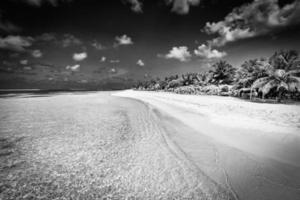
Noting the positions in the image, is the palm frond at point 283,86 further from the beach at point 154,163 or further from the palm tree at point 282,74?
the beach at point 154,163

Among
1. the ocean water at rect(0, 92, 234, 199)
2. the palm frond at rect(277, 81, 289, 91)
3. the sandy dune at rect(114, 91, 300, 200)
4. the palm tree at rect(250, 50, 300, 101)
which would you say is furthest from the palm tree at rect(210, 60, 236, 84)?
Result: the ocean water at rect(0, 92, 234, 199)

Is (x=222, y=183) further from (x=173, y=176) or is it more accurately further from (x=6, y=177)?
(x=6, y=177)

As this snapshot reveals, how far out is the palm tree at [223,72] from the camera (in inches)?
1356

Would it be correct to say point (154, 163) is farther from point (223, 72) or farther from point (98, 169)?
point (223, 72)

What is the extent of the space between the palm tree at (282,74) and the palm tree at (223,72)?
18.9 m

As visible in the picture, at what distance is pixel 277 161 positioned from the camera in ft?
12.4

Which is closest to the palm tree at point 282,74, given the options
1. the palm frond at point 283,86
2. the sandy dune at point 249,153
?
the palm frond at point 283,86

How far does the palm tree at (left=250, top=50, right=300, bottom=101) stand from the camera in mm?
12871

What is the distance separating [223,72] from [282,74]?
2247cm

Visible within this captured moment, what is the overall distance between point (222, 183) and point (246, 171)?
0.92m

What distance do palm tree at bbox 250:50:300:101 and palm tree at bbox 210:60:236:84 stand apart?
18867mm

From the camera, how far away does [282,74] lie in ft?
44.8

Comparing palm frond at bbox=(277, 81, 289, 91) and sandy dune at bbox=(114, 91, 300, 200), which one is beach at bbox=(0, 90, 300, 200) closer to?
sandy dune at bbox=(114, 91, 300, 200)

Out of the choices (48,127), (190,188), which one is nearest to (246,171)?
(190,188)
